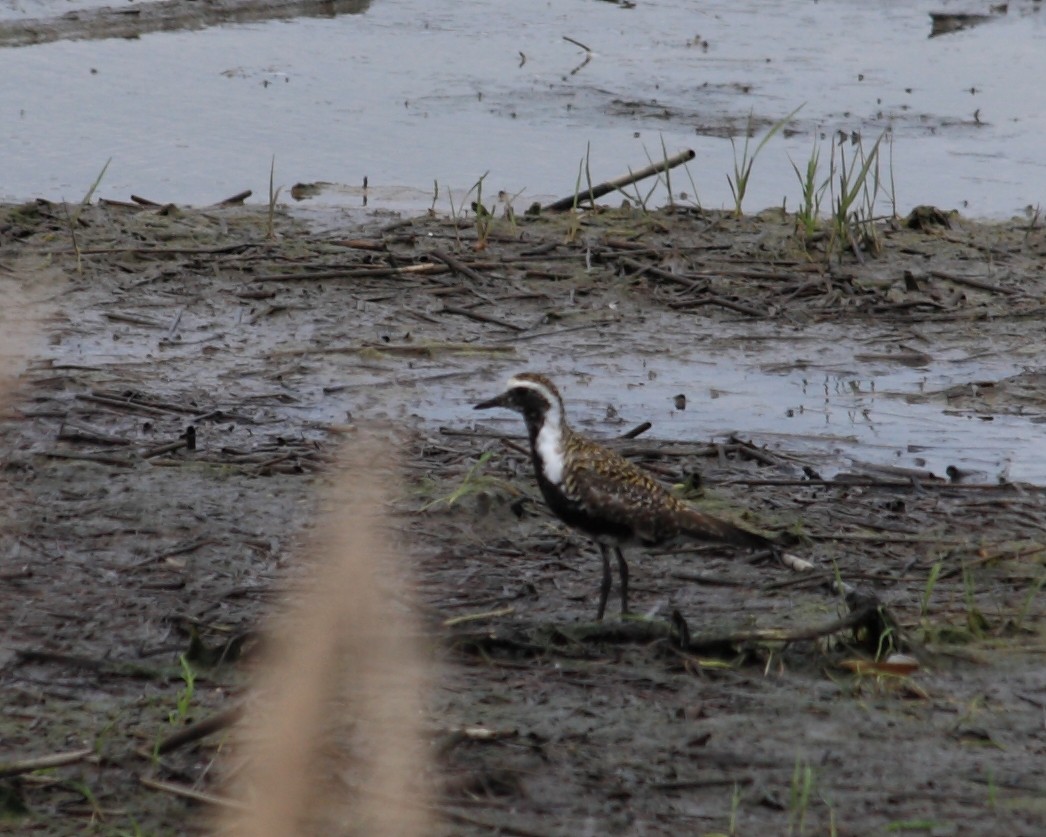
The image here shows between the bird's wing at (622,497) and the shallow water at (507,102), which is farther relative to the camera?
the shallow water at (507,102)

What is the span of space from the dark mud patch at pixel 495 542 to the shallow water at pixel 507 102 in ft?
5.72

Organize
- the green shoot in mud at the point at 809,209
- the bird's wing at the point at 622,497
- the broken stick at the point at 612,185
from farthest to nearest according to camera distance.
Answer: the broken stick at the point at 612,185 < the green shoot in mud at the point at 809,209 < the bird's wing at the point at 622,497

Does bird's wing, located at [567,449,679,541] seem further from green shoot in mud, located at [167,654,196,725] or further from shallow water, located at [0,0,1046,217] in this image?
shallow water, located at [0,0,1046,217]

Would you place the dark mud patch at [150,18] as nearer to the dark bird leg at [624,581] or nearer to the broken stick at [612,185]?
the broken stick at [612,185]

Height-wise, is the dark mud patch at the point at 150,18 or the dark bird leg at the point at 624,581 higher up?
the dark mud patch at the point at 150,18

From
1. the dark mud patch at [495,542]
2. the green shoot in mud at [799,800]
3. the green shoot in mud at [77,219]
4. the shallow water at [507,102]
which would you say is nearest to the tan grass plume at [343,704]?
the dark mud patch at [495,542]

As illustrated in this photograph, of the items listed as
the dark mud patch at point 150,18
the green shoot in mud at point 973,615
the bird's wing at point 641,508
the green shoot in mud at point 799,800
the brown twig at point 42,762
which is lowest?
the green shoot in mud at point 973,615

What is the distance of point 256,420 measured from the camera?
743cm

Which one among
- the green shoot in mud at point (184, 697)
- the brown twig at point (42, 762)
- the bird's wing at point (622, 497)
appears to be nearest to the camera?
the brown twig at point (42, 762)

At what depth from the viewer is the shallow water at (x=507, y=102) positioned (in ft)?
40.0

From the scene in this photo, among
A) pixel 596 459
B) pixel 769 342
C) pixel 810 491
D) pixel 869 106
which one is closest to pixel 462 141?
pixel 869 106

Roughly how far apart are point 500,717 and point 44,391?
12.4 feet

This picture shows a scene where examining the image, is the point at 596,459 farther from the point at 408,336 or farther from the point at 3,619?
the point at 408,336

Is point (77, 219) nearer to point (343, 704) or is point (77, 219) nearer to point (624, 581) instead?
point (624, 581)
